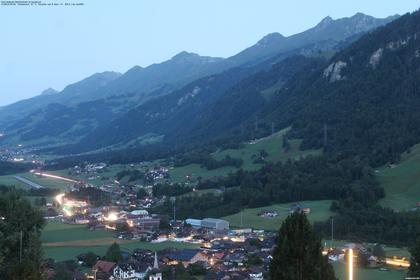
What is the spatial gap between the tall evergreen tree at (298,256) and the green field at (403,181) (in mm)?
70670

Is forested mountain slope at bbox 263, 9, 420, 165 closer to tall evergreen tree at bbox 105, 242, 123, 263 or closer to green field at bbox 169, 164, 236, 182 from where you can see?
green field at bbox 169, 164, 236, 182

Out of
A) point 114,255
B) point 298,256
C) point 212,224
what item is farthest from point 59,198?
point 298,256

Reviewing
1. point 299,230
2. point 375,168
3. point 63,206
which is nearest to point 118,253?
point 299,230

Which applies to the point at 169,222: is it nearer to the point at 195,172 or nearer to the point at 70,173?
the point at 195,172

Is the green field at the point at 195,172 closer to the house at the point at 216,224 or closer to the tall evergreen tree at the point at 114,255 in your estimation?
the house at the point at 216,224

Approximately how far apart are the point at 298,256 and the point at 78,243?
5817 cm

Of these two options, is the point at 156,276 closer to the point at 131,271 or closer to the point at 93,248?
the point at 131,271

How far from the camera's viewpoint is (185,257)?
6831cm

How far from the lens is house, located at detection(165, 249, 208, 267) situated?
66669 mm

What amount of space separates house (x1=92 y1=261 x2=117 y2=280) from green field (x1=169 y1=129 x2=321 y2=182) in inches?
3149

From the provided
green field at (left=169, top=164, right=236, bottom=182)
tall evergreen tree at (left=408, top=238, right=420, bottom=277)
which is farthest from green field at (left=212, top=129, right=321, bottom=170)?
tall evergreen tree at (left=408, top=238, right=420, bottom=277)

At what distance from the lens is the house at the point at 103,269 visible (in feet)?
197

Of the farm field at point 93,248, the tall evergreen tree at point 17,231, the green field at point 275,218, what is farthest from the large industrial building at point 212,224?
the tall evergreen tree at point 17,231

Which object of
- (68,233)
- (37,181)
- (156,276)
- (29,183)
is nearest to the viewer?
(156,276)
